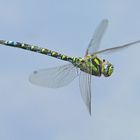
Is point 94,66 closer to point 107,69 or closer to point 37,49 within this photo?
point 107,69

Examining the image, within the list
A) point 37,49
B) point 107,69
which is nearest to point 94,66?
point 107,69

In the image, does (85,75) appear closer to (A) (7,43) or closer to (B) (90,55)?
(B) (90,55)

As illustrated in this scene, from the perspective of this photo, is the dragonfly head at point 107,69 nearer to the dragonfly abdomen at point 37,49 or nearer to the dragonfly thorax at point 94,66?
the dragonfly thorax at point 94,66

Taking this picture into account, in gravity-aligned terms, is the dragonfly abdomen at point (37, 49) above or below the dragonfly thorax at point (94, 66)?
above

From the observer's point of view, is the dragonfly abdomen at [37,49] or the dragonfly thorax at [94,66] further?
the dragonfly abdomen at [37,49]

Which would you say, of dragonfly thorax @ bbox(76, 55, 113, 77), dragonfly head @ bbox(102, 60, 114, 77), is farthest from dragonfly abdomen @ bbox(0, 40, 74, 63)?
dragonfly head @ bbox(102, 60, 114, 77)

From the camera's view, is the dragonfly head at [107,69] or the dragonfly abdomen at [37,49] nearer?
the dragonfly head at [107,69]

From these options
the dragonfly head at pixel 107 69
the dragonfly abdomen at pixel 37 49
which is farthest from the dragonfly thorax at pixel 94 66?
the dragonfly abdomen at pixel 37 49

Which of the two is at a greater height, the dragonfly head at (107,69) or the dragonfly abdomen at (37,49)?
the dragonfly abdomen at (37,49)
